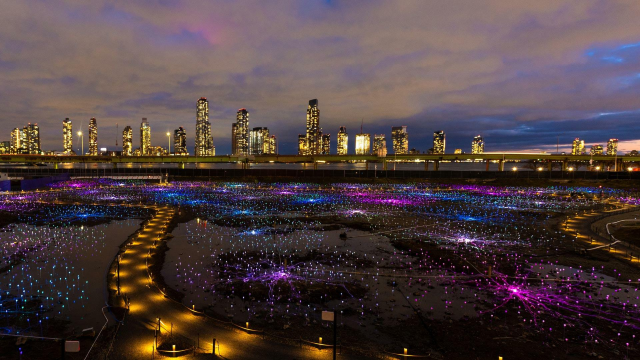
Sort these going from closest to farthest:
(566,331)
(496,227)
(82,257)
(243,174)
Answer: (566,331)
(82,257)
(496,227)
(243,174)

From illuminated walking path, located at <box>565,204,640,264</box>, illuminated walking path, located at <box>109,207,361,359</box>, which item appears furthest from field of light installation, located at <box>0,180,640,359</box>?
illuminated walking path, located at <box>109,207,361,359</box>

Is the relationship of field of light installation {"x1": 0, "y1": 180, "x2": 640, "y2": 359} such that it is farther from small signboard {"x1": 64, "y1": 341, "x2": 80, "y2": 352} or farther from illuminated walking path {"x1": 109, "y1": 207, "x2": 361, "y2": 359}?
small signboard {"x1": 64, "y1": 341, "x2": 80, "y2": 352}

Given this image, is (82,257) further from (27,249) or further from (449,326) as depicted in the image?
(449,326)

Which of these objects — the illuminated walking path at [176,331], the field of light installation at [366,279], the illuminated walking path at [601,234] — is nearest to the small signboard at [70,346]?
the illuminated walking path at [176,331]

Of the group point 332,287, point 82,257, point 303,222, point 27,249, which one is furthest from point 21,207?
point 332,287

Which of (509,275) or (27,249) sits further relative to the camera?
(27,249)

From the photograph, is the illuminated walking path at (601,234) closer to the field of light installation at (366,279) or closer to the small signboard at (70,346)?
the field of light installation at (366,279)
